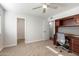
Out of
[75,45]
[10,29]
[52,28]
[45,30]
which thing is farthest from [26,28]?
[75,45]

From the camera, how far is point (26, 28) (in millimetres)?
6207

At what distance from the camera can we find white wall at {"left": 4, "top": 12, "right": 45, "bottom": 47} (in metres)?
5.07

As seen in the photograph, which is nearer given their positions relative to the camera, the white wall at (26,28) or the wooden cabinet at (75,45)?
the wooden cabinet at (75,45)

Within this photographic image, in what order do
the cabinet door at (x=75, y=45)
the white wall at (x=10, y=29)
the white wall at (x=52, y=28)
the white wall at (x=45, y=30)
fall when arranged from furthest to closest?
the white wall at (x=45, y=30) < the white wall at (x=52, y=28) < the white wall at (x=10, y=29) < the cabinet door at (x=75, y=45)

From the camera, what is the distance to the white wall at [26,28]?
5.07m

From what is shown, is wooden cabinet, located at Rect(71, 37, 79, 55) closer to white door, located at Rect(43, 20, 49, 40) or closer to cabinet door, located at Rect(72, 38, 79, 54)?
cabinet door, located at Rect(72, 38, 79, 54)

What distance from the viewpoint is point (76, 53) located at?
363 cm

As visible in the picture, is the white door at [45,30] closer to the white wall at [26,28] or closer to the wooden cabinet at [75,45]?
the white wall at [26,28]

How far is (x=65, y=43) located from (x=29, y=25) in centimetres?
308

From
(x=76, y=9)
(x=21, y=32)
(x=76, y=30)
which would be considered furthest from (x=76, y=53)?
(x=21, y=32)

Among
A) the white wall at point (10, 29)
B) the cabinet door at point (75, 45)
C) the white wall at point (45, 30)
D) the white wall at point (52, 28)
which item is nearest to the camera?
the cabinet door at point (75, 45)

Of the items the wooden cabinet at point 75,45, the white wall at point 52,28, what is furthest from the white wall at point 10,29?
the wooden cabinet at point 75,45

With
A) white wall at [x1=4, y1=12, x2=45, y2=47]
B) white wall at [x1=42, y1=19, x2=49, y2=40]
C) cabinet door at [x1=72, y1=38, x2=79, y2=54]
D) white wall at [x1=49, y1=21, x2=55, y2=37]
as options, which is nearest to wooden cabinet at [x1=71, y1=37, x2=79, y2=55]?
cabinet door at [x1=72, y1=38, x2=79, y2=54]

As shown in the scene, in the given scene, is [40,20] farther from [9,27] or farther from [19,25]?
[9,27]
